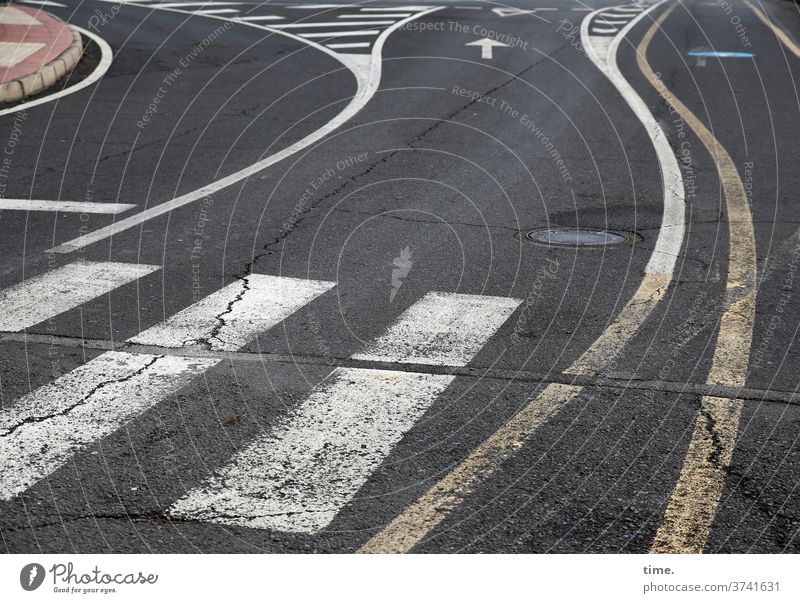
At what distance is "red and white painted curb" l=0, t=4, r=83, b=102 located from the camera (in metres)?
14.0

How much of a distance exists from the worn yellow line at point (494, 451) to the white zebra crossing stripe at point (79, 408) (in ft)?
4.52

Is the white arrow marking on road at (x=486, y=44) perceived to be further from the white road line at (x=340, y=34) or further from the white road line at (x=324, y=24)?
the white road line at (x=324, y=24)

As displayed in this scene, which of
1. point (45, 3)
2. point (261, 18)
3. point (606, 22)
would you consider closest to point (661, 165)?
point (606, 22)

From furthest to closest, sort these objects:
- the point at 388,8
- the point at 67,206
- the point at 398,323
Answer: the point at 388,8 < the point at 67,206 < the point at 398,323

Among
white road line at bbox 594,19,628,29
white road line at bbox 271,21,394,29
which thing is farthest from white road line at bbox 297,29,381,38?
white road line at bbox 594,19,628,29

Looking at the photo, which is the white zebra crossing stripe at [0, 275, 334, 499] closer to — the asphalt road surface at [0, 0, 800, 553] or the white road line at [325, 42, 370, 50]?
the asphalt road surface at [0, 0, 800, 553]

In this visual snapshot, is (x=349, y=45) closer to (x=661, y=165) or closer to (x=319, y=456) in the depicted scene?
(x=661, y=165)

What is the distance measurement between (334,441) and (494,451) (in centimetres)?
64

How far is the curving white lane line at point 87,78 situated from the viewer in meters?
13.2

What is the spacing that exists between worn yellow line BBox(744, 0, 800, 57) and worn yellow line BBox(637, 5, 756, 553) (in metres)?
11.9

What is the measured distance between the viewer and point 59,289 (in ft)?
22.4

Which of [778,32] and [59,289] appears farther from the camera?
[778,32]
